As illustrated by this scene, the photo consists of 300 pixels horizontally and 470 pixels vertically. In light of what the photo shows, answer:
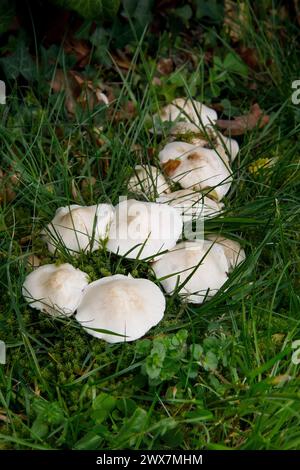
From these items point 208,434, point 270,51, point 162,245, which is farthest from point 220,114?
point 208,434

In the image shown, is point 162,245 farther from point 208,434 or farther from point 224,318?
point 208,434

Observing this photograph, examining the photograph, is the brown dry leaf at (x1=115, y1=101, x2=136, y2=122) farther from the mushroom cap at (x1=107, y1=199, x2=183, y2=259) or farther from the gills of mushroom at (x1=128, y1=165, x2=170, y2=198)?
the mushroom cap at (x1=107, y1=199, x2=183, y2=259)

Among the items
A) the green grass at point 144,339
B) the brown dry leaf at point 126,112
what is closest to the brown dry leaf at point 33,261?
the green grass at point 144,339

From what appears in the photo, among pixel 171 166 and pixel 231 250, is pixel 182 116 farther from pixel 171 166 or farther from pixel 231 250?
pixel 231 250

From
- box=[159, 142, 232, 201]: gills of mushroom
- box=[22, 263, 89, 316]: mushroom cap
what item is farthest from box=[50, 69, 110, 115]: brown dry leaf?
Answer: box=[22, 263, 89, 316]: mushroom cap

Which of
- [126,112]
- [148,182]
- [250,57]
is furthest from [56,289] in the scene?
[250,57]
